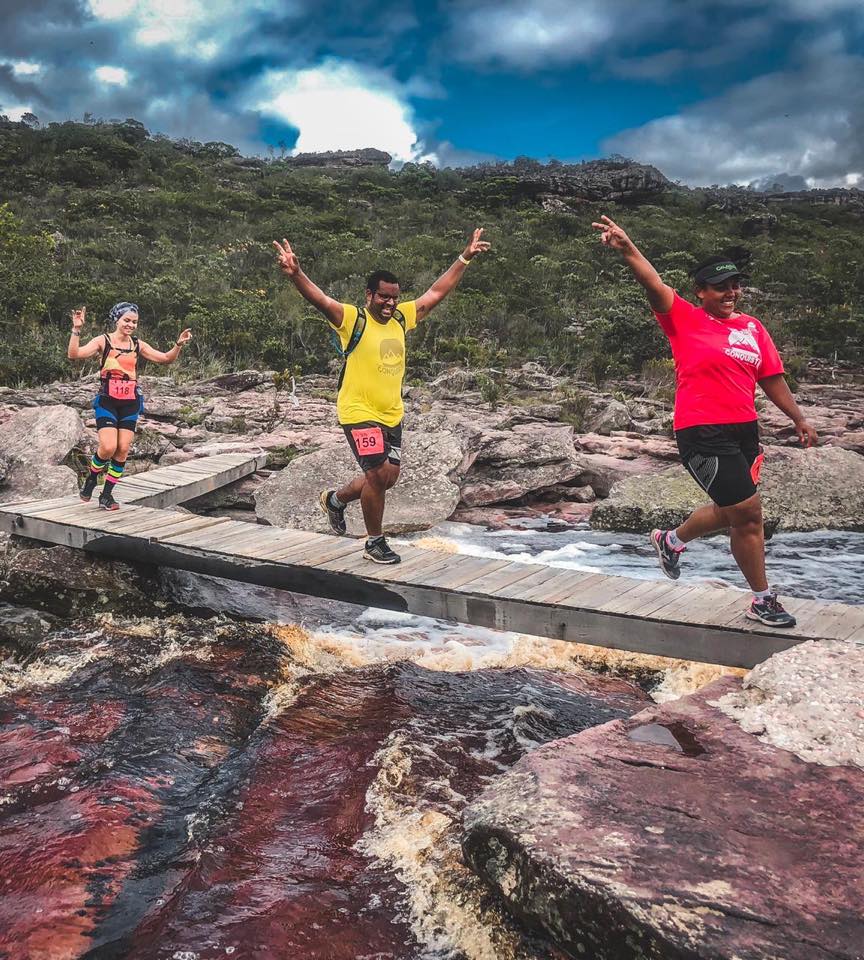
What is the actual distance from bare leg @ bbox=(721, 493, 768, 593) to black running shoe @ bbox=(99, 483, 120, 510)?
16.9 ft

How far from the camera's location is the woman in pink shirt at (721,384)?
145 inches

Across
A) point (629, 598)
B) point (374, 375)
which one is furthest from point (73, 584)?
point (629, 598)

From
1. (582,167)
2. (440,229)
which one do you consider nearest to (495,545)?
(440,229)

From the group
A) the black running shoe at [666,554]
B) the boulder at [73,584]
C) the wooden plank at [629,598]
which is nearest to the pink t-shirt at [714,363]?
the black running shoe at [666,554]

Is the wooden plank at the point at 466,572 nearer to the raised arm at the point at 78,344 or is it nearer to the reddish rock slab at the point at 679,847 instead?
the reddish rock slab at the point at 679,847

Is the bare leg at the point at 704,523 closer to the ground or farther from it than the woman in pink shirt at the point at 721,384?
closer to the ground

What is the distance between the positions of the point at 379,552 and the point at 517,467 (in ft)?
16.9

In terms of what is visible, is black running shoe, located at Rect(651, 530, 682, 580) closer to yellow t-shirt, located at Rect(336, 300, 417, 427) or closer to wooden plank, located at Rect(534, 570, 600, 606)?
wooden plank, located at Rect(534, 570, 600, 606)

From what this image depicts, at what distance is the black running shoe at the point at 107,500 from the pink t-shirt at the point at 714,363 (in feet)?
16.2

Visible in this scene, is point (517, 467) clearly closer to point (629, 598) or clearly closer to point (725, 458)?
point (629, 598)

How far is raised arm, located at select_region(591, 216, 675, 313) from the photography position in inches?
143

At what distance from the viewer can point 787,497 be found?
28.4 ft

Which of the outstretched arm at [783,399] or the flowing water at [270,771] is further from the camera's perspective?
the outstretched arm at [783,399]

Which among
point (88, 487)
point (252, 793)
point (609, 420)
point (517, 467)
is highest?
point (609, 420)
